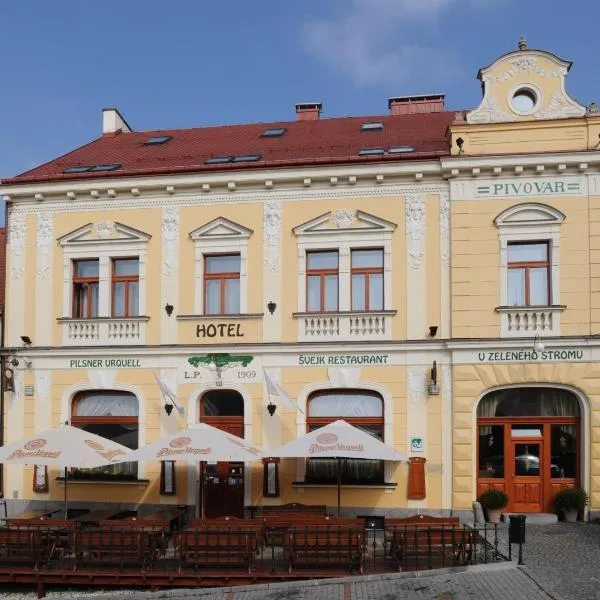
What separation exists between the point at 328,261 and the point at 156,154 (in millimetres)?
5712

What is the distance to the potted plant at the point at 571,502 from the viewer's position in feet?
51.3

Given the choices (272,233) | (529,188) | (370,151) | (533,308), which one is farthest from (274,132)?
(533,308)

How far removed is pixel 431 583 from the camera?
37.3 feet

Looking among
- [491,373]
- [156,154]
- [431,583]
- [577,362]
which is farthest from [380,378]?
[156,154]

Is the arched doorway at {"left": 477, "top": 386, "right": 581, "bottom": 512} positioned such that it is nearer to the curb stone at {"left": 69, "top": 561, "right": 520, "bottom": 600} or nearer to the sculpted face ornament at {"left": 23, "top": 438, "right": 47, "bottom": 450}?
the curb stone at {"left": 69, "top": 561, "right": 520, "bottom": 600}

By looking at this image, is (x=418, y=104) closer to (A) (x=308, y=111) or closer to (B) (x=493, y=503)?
(A) (x=308, y=111)

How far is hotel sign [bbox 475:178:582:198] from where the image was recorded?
53.6ft

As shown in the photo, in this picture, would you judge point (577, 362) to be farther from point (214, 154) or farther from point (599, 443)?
point (214, 154)

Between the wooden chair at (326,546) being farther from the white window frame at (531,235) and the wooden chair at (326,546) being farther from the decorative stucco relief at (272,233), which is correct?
the decorative stucco relief at (272,233)

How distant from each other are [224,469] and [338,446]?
408 centimetres

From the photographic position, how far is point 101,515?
15484mm

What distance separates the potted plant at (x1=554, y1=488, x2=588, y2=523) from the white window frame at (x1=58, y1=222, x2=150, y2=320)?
999 centimetres

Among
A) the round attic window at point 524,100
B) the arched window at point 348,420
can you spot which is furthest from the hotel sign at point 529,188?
the arched window at point 348,420

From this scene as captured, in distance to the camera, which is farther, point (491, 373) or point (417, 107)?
point (417, 107)
